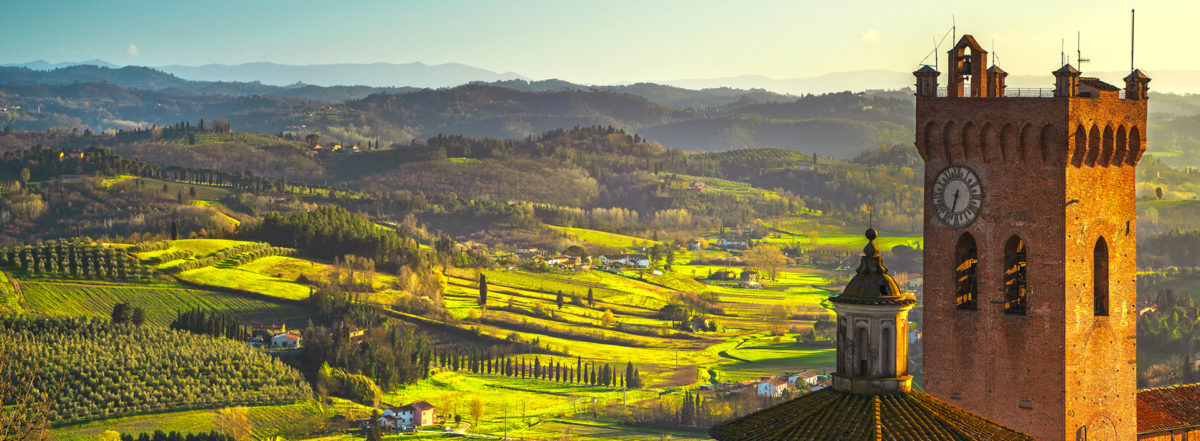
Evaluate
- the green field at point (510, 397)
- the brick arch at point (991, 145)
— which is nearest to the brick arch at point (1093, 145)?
the brick arch at point (991, 145)

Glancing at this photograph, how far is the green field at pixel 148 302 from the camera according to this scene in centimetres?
14762

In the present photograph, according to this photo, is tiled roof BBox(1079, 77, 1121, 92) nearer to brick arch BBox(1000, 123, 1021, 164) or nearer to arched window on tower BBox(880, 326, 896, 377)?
brick arch BBox(1000, 123, 1021, 164)

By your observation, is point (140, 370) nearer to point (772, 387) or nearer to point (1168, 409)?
point (772, 387)

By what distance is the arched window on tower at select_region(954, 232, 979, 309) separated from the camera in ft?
128

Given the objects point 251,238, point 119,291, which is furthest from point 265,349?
point 251,238

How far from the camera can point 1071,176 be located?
Result: 3709 cm

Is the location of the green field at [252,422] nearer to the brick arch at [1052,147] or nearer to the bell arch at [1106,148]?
the brick arch at [1052,147]

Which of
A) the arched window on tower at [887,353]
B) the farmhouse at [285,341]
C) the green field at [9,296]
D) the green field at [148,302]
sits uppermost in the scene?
the arched window on tower at [887,353]

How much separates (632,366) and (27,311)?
62.7 m

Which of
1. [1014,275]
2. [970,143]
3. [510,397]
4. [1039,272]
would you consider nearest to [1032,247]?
[1039,272]

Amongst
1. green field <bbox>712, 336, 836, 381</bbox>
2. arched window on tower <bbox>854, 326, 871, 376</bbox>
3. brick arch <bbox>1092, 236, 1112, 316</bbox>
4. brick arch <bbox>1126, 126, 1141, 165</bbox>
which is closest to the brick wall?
brick arch <bbox>1126, 126, 1141, 165</bbox>

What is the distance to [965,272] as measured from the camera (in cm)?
3912

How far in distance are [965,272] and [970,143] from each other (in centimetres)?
358

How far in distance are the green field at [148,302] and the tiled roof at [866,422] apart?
127359mm
